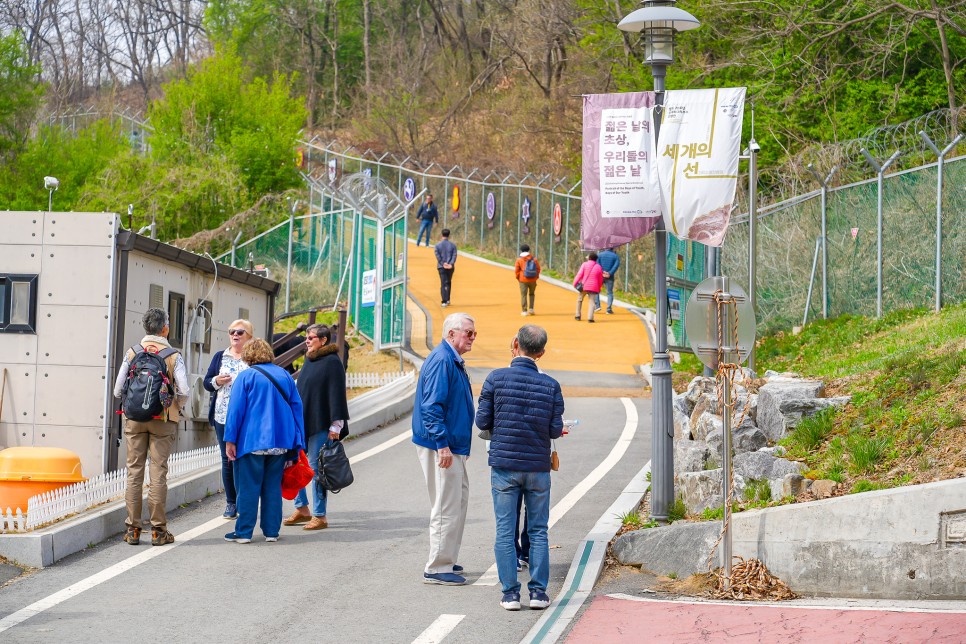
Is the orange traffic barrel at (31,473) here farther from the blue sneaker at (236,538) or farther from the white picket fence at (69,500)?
the blue sneaker at (236,538)

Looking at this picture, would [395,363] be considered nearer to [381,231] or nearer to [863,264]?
[381,231]

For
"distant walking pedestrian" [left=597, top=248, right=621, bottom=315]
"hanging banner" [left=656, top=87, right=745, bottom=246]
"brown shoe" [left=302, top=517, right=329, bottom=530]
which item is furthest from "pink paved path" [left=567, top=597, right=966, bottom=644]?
"distant walking pedestrian" [left=597, top=248, right=621, bottom=315]

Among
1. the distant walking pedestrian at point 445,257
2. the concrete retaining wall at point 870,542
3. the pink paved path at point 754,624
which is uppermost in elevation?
the distant walking pedestrian at point 445,257

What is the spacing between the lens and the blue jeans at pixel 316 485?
10.2 metres

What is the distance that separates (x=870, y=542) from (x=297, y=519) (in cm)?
506

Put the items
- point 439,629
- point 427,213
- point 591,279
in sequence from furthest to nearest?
point 427,213
point 591,279
point 439,629

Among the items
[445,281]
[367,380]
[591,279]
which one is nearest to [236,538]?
[367,380]

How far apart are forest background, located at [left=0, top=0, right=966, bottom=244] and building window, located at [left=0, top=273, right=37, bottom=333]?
14.4 metres

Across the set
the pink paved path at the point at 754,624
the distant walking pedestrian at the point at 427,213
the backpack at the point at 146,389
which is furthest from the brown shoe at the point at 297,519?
the distant walking pedestrian at the point at 427,213

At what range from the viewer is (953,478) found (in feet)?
24.7

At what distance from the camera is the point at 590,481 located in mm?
12117

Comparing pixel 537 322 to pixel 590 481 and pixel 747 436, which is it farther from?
pixel 747 436

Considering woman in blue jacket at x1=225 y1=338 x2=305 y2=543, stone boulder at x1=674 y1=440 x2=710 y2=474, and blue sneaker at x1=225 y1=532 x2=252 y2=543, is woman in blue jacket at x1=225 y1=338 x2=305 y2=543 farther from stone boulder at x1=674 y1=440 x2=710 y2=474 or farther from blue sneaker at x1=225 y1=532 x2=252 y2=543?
stone boulder at x1=674 y1=440 x2=710 y2=474

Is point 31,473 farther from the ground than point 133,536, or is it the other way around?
point 31,473
